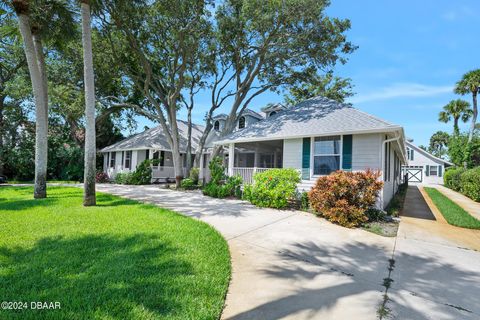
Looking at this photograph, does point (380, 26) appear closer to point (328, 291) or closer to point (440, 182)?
point (328, 291)

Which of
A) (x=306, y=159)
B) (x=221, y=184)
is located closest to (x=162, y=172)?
(x=221, y=184)

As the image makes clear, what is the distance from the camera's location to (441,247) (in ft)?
17.0

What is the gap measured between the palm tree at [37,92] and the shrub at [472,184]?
2136 centimetres

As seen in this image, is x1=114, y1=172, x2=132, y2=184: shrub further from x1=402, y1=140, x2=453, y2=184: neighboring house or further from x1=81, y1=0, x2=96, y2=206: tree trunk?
x1=402, y1=140, x2=453, y2=184: neighboring house

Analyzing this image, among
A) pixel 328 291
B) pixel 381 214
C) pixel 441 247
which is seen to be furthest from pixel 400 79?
pixel 328 291

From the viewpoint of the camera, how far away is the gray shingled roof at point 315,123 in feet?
28.6

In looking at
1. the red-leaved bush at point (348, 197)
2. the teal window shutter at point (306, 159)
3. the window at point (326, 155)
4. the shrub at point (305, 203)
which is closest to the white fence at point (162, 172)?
the teal window shutter at point (306, 159)

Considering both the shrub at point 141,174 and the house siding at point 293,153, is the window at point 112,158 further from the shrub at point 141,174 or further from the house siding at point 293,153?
the house siding at point 293,153

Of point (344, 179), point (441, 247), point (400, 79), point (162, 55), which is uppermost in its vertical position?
point (162, 55)

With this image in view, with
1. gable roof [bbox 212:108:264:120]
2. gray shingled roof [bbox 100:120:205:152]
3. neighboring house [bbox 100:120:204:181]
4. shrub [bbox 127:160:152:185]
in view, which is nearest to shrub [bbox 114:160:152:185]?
shrub [bbox 127:160:152:185]

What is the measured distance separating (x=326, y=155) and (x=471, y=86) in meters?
29.0

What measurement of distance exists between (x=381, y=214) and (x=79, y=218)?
9.10 meters

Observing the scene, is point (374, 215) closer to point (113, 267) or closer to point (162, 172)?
point (113, 267)

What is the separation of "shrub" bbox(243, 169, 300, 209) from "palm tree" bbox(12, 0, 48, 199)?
8415mm
